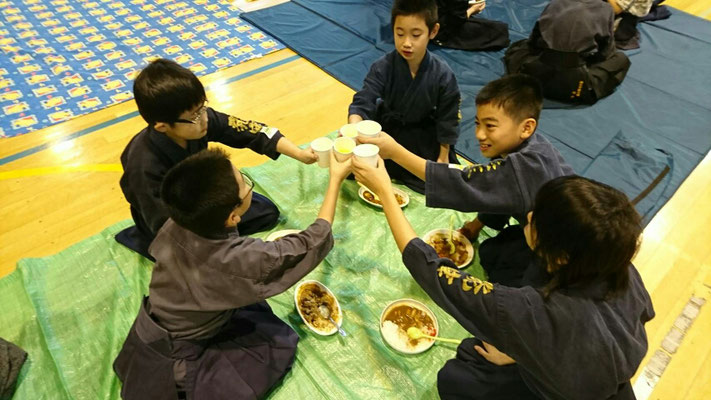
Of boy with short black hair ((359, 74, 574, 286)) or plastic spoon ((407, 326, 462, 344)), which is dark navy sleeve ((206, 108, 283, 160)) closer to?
boy with short black hair ((359, 74, 574, 286))

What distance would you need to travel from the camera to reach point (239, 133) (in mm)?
2393

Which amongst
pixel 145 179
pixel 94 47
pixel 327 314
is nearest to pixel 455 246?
pixel 327 314

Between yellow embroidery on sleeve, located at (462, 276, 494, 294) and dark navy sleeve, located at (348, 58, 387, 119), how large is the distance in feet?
4.91

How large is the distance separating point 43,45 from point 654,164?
5.41m

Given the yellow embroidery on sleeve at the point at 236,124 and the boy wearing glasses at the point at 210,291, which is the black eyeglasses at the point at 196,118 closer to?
the yellow embroidery on sleeve at the point at 236,124

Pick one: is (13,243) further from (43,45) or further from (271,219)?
(43,45)

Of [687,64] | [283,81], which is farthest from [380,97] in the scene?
[687,64]

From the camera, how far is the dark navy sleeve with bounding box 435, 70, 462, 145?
8.56 feet

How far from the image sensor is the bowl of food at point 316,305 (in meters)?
2.06

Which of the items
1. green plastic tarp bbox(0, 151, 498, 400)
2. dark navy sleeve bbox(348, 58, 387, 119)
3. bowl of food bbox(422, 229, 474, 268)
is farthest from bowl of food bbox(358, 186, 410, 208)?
dark navy sleeve bbox(348, 58, 387, 119)

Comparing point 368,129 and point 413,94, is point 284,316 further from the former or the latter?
point 413,94

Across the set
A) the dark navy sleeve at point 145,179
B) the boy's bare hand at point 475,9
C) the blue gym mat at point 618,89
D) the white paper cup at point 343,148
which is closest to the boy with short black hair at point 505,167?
the white paper cup at point 343,148

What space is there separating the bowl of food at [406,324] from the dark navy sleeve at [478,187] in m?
0.56

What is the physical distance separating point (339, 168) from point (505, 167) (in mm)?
730
